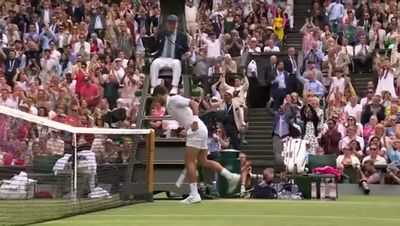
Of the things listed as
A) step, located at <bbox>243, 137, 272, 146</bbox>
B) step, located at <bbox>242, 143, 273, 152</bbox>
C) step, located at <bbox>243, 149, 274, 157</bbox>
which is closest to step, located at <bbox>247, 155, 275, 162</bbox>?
step, located at <bbox>243, 149, 274, 157</bbox>

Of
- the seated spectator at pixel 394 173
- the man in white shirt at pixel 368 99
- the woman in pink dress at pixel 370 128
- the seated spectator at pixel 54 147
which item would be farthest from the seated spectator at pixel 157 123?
the man in white shirt at pixel 368 99

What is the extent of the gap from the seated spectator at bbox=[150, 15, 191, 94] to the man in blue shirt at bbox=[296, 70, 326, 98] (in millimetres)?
7513

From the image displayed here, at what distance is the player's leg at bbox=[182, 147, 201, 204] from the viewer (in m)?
18.7

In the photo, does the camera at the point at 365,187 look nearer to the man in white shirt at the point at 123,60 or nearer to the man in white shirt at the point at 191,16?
the man in white shirt at the point at 123,60

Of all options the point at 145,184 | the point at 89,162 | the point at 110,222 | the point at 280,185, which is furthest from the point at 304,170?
the point at 110,222

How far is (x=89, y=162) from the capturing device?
709 inches

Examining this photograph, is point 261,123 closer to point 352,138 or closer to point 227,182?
point 352,138

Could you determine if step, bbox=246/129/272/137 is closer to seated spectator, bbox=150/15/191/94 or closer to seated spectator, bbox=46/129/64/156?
seated spectator, bbox=150/15/191/94

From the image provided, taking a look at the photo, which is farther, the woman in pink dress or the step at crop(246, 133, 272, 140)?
the step at crop(246, 133, 272, 140)

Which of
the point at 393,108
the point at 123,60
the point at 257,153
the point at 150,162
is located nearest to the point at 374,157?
the point at 393,108

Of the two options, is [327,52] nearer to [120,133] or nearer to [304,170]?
[304,170]

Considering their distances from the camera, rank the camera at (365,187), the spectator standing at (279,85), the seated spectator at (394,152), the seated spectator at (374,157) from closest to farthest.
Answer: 1. the camera at (365,187)
2. the seated spectator at (374,157)
3. the seated spectator at (394,152)
4. the spectator standing at (279,85)

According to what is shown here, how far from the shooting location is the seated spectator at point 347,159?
2473 centimetres

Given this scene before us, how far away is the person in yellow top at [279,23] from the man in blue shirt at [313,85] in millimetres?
4554
